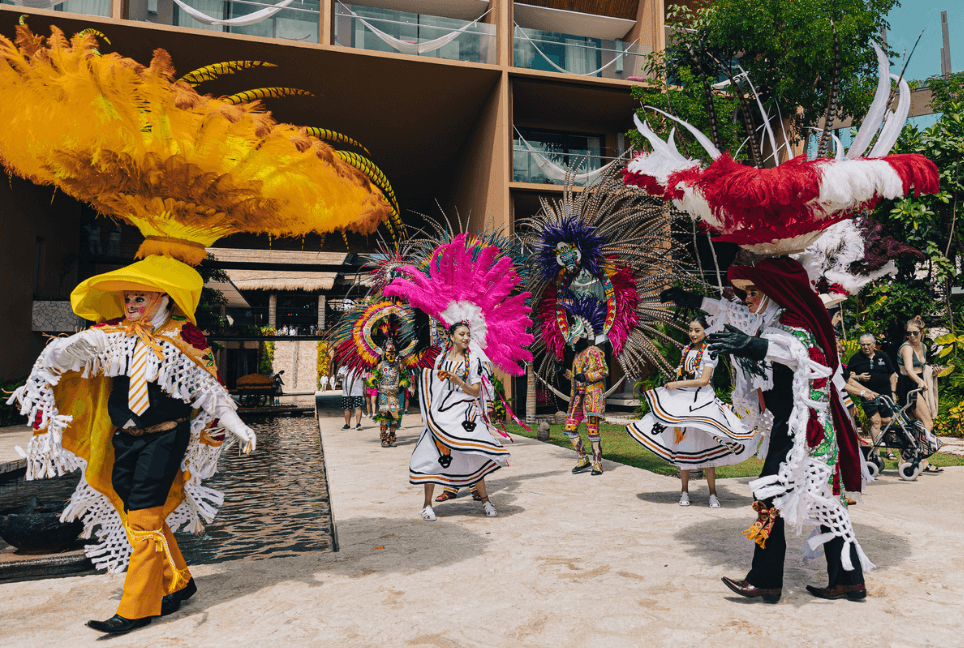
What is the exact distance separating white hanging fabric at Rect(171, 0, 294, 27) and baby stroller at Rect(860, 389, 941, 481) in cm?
1428

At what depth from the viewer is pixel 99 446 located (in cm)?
339

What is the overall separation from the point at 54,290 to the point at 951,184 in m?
21.7

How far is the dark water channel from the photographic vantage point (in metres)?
4.46

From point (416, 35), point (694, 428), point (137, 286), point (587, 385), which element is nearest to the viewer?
point (137, 286)

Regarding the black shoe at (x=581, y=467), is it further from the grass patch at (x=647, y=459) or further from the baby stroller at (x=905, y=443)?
the baby stroller at (x=905, y=443)

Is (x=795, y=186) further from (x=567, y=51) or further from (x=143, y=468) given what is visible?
(x=567, y=51)

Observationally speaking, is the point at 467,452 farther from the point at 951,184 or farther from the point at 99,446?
the point at 951,184

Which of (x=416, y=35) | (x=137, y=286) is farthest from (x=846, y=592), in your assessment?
(x=416, y=35)

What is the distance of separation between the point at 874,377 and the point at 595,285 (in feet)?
12.1

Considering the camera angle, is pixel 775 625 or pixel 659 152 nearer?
pixel 775 625

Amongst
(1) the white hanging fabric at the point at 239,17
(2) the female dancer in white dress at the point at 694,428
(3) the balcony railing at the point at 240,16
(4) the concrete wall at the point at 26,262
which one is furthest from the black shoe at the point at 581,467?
(4) the concrete wall at the point at 26,262

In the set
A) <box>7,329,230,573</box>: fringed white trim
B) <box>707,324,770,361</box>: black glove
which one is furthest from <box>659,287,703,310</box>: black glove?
<box>7,329,230,573</box>: fringed white trim

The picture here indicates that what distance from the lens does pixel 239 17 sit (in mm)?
13844

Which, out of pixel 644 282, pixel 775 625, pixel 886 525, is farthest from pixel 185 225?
pixel 644 282
